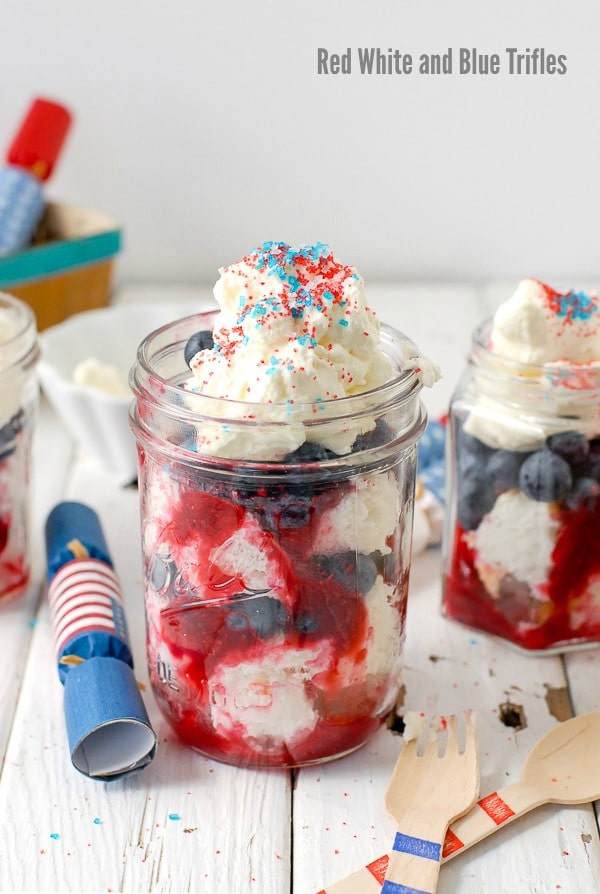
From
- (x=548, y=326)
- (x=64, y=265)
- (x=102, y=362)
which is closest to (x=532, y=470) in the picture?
(x=548, y=326)

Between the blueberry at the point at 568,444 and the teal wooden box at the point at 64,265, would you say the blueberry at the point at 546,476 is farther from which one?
the teal wooden box at the point at 64,265

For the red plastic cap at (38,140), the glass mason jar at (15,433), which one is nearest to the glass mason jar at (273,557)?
the glass mason jar at (15,433)

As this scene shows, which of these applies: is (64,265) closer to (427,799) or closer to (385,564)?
(385,564)

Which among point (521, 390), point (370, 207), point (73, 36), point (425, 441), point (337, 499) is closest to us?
point (337, 499)

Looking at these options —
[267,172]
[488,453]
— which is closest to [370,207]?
[267,172]

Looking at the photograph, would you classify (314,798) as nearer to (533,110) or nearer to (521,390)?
(521,390)

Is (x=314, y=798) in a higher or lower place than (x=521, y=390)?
lower
